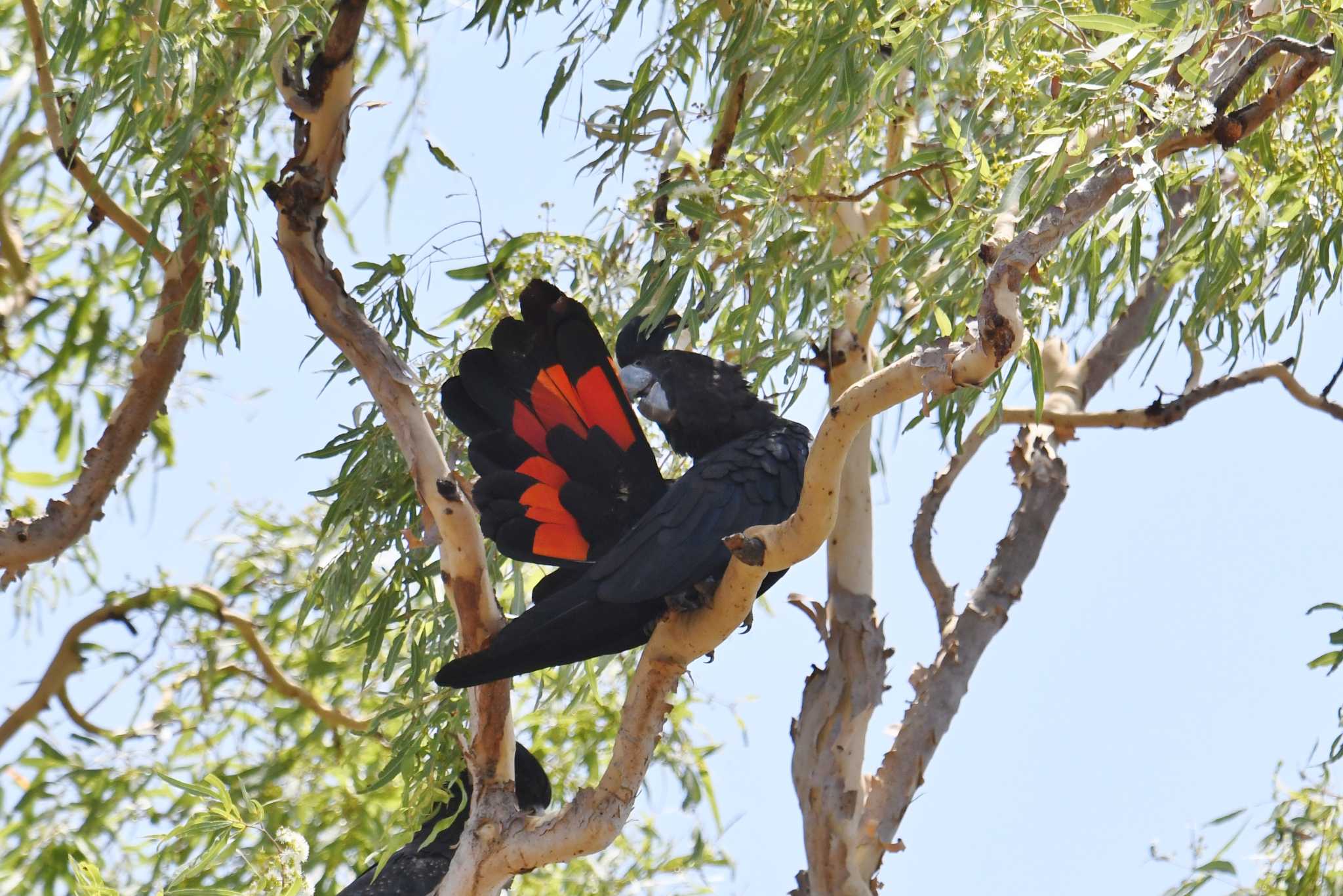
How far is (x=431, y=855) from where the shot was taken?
90.3 inches

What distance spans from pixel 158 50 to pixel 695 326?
87 cm

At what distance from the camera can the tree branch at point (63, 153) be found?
2.42m

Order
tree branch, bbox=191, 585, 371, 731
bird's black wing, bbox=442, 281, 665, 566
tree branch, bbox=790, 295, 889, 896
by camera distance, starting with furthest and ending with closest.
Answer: tree branch, bbox=191, 585, 371, 731 < tree branch, bbox=790, 295, 889, 896 < bird's black wing, bbox=442, 281, 665, 566

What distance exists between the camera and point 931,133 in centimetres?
270

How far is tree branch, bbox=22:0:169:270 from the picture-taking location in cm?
Answer: 242

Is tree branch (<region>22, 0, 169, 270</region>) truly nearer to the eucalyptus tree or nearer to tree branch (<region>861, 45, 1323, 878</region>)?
the eucalyptus tree

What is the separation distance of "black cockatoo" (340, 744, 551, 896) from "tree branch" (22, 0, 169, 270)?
3.39 feet

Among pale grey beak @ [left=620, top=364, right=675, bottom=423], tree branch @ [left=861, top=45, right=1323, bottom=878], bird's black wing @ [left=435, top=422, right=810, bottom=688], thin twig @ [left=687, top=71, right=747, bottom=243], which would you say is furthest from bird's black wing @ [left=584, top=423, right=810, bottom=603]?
tree branch @ [left=861, top=45, right=1323, bottom=878]

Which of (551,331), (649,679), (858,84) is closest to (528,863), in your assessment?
(649,679)

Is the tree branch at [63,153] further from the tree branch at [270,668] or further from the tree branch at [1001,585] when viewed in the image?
the tree branch at [1001,585]

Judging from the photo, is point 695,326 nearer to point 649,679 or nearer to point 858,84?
point 858,84

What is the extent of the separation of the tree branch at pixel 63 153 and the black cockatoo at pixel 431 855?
1.03 meters

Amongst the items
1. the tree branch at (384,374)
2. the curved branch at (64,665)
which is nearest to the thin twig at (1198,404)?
the tree branch at (384,374)

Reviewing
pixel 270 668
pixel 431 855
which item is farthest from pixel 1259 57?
pixel 270 668
